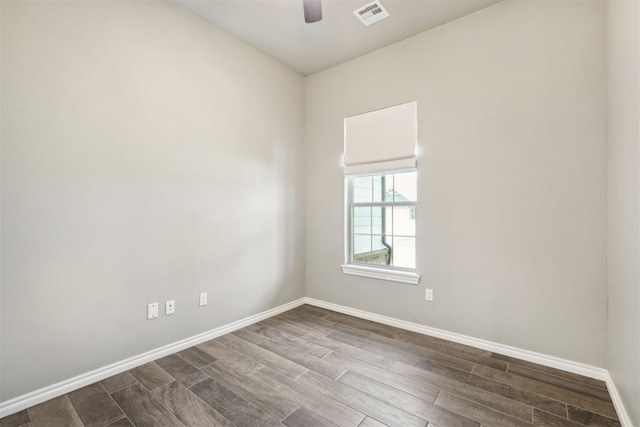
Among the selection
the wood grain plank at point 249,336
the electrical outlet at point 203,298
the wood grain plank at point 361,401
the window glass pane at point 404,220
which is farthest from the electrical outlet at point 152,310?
the window glass pane at point 404,220

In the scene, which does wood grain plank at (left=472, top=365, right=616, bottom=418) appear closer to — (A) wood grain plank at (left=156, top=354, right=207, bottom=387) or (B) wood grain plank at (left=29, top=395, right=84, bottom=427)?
(A) wood grain plank at (left=156, top=354, right=207, bottom=387)

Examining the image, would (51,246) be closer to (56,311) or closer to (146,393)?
(56,311)

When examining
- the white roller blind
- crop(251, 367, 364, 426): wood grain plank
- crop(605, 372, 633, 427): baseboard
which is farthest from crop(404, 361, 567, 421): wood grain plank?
the white roller blind

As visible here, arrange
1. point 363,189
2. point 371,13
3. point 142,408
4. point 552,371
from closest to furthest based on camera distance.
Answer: point 142,408 < point 552,371 < point 371,13 < point 363,189

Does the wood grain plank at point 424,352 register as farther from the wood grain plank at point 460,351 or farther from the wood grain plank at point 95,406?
the wood grain plank at point 95,406

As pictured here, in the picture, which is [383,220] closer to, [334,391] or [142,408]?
[334,391]

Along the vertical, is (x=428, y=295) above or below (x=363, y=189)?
below

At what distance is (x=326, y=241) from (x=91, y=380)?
2448mm

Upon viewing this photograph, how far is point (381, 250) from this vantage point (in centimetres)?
326

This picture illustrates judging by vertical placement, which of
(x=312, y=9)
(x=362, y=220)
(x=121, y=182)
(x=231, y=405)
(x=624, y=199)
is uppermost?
(x=312, y=9)

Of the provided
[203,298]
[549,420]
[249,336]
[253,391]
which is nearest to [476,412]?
[549,420]

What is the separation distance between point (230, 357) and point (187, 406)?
0.60 meters

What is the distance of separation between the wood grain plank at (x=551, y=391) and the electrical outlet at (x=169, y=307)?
8.07 ft

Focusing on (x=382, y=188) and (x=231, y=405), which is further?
(x=382, y=188)
